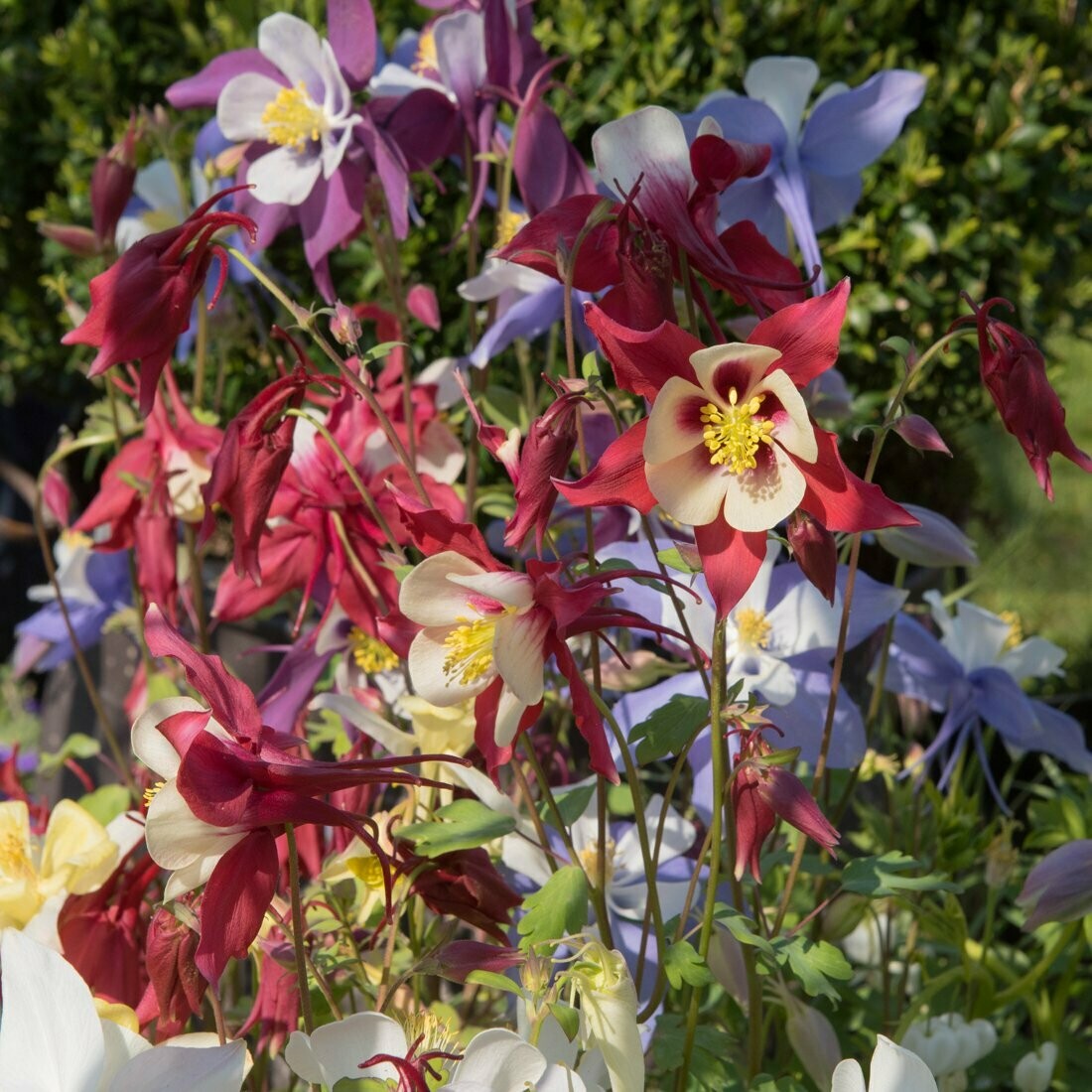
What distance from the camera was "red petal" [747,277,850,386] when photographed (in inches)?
23.0

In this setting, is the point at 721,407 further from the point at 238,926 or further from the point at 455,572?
the point at 238,926

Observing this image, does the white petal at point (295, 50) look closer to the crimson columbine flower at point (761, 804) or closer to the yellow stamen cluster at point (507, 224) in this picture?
the yellow stamen cluster at point (507, 224)

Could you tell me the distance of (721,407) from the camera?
2.06 feet

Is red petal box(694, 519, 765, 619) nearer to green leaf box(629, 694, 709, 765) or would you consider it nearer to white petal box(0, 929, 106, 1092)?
green leaf box(629, 694, 709, 765)

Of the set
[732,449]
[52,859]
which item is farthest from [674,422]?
[52,859]

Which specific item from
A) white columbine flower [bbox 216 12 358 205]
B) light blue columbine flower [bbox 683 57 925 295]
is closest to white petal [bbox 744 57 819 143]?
light blue columbine flower [bbox 683 57 925 295]

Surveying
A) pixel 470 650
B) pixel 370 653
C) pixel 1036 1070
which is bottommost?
pixel 1036 1070

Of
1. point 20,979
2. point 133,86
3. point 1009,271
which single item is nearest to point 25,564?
point 133,86

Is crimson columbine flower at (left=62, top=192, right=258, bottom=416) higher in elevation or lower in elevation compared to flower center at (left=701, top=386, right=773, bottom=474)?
higher

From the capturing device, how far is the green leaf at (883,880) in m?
0.73

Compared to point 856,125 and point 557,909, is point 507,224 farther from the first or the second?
point 557,909

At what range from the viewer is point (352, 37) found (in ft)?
3.28

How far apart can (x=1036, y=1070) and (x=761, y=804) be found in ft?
1.58

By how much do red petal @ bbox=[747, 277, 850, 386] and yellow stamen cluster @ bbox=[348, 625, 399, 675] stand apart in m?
0.45
